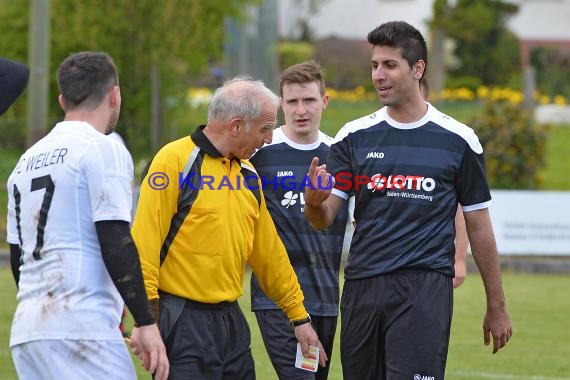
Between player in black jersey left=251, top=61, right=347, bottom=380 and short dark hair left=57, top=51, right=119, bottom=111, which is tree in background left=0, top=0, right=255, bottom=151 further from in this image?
short dark hair left=57, top=51, right=119, bottom=111

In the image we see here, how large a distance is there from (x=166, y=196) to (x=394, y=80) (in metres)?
1.50

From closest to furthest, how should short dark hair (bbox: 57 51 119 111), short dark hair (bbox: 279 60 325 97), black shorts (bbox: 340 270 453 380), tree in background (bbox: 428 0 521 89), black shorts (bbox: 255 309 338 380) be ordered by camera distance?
short dark hair (bbox: 57 51 119 111)
black shorts (bbox: 340 270 453 380)
black shorts (bbox: 255 309 338 380)
short dark hair (bbox: 279 60 325 97)
tree in background (bbox: 428 0 521 89)

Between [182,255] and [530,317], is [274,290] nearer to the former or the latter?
[182,255]

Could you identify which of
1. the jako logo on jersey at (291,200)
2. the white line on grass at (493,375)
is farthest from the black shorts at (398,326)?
the white line on grass at (493,375)

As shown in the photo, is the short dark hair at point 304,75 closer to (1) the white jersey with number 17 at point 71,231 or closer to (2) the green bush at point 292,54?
(1) the white jersey with number 17 at point 71,231

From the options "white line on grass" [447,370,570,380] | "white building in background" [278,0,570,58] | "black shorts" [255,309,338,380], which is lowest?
"white line on grass" [447,370,570,380]

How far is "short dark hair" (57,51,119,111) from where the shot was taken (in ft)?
16.6

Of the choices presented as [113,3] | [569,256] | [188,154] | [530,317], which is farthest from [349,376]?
[113,3]

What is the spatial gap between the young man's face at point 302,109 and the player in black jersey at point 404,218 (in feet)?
3.74

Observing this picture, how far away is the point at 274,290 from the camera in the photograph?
21.2 ft

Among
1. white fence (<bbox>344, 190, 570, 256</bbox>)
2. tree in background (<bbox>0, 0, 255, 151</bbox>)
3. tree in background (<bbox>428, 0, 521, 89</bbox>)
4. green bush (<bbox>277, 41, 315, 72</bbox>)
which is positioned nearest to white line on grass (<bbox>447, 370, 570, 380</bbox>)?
white fence (<bbox>344, 190, 570, 256</bbox>)

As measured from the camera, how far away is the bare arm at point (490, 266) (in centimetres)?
655

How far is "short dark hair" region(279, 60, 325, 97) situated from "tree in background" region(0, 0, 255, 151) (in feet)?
56.8

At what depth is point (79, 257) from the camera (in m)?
4.96
